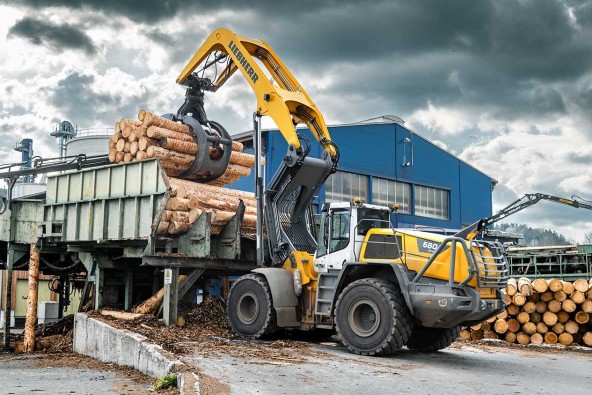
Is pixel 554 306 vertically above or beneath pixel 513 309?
above

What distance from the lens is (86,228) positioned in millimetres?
15859

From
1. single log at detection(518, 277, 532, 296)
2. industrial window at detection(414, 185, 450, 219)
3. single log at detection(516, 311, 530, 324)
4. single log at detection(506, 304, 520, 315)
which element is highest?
industrial window at detection(414, 185, 450, 219)

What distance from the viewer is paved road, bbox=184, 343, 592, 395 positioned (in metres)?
8.37

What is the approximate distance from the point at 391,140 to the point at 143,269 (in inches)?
764

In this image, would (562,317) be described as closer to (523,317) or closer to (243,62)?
(523,317)

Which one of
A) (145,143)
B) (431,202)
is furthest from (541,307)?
(431,202)

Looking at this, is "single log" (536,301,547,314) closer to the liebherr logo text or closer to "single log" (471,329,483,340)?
"single log" (471,329,483,340)

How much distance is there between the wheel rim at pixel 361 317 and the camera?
11320mm

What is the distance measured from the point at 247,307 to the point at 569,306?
27.7 ft

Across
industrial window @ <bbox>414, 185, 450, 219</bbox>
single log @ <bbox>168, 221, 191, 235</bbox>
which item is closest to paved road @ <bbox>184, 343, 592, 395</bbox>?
single log @ <bbox>168, 221, 191, 235</bbox>

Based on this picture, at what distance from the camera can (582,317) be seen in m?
16.6

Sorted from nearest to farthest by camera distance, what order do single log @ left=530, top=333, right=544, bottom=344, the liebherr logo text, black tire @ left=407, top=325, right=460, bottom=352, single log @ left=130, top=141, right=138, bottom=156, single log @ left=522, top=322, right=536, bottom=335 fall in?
black tire @ left=407, top=325, right=460, bottom=352 → single log @ left=130, top=141, right=138, bottom=156 → the liebherr logo text → single log @ left=530, top=333, right=544, bottom=344 → single log @ left=522, top=322, right=536, bottom=335

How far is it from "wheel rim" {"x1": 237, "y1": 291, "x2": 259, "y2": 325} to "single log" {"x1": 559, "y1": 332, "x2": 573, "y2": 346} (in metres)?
8.36

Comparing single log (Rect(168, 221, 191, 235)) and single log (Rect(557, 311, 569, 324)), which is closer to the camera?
single log (Rect(168, 221, 191, 235))
